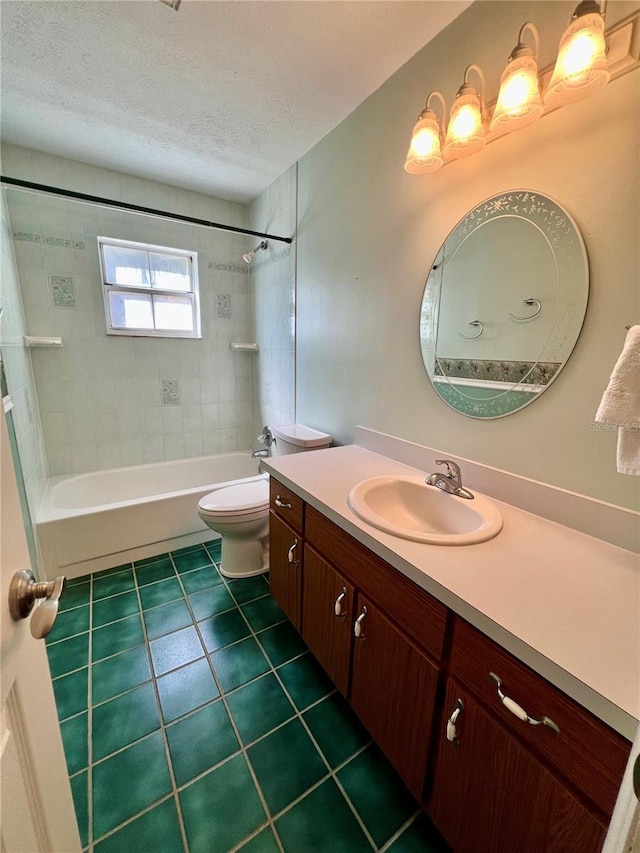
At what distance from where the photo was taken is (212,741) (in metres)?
1.16

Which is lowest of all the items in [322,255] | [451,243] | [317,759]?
[317,759]

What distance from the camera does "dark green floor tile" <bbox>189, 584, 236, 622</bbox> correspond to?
1727 mm

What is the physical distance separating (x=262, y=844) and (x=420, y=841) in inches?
17.4

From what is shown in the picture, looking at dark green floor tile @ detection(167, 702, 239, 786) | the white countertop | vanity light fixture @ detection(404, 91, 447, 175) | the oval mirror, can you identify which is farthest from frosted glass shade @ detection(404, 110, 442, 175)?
dark green floor tile @ detection(167, 702, 239, 786)

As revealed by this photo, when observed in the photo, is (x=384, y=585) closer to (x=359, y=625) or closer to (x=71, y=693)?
(x=359, y=625)

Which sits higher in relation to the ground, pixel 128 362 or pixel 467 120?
pixel 467 120

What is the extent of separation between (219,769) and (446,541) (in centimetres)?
105

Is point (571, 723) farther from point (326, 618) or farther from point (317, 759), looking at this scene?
point (317, 759)

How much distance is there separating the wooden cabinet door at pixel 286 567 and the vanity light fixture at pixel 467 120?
58.6 inches

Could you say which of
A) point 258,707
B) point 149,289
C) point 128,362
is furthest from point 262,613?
point 149,289

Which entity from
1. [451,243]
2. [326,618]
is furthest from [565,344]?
[326,618]

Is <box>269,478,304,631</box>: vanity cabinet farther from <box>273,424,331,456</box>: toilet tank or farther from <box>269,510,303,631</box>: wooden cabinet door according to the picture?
<box>273,424,331,456</box>: toilet tank

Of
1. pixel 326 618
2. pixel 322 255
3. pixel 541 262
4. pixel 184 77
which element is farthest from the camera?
pixel 322 255

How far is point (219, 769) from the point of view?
3.53 feet
